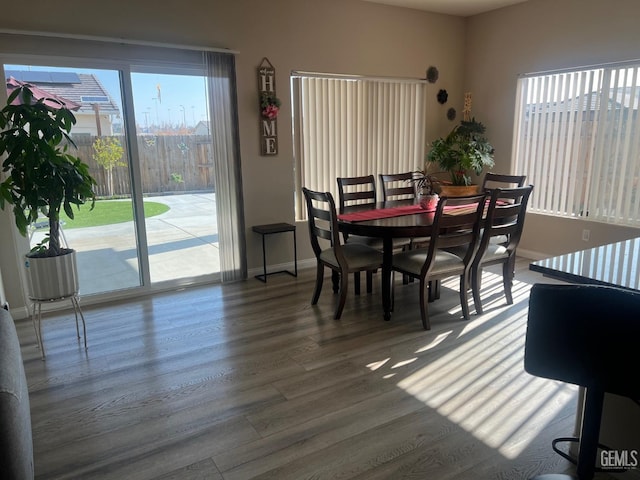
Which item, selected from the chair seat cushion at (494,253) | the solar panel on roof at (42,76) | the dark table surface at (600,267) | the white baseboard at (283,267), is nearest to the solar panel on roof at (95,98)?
the solar panel on roof at (42,76)

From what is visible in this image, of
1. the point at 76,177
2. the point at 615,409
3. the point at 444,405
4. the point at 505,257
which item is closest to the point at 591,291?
the point at 615,409

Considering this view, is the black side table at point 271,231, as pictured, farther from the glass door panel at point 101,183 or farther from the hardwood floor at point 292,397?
the glass door panel at point 101,183

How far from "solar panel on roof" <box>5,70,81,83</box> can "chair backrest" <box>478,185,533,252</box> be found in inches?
141

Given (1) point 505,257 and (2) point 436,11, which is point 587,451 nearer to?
(1) point 505,257

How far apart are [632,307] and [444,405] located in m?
1.39

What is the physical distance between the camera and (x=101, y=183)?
4039mm

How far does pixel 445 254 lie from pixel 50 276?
2926mm

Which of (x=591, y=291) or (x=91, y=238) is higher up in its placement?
(x=591, y=291)

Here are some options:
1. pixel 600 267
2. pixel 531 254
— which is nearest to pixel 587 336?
pixel 600 267

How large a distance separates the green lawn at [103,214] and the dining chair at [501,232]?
306 cm

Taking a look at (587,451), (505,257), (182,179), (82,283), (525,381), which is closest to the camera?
(587,451)

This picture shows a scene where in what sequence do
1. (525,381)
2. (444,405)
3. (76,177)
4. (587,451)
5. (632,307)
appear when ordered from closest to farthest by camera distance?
1. (632,307)
2. (587,451)
3. (444,405)
4. (525,381)
5. (76,177)

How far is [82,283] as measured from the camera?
4.09 metres

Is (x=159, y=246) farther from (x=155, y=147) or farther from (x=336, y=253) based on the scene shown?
(x=336, y=253)
